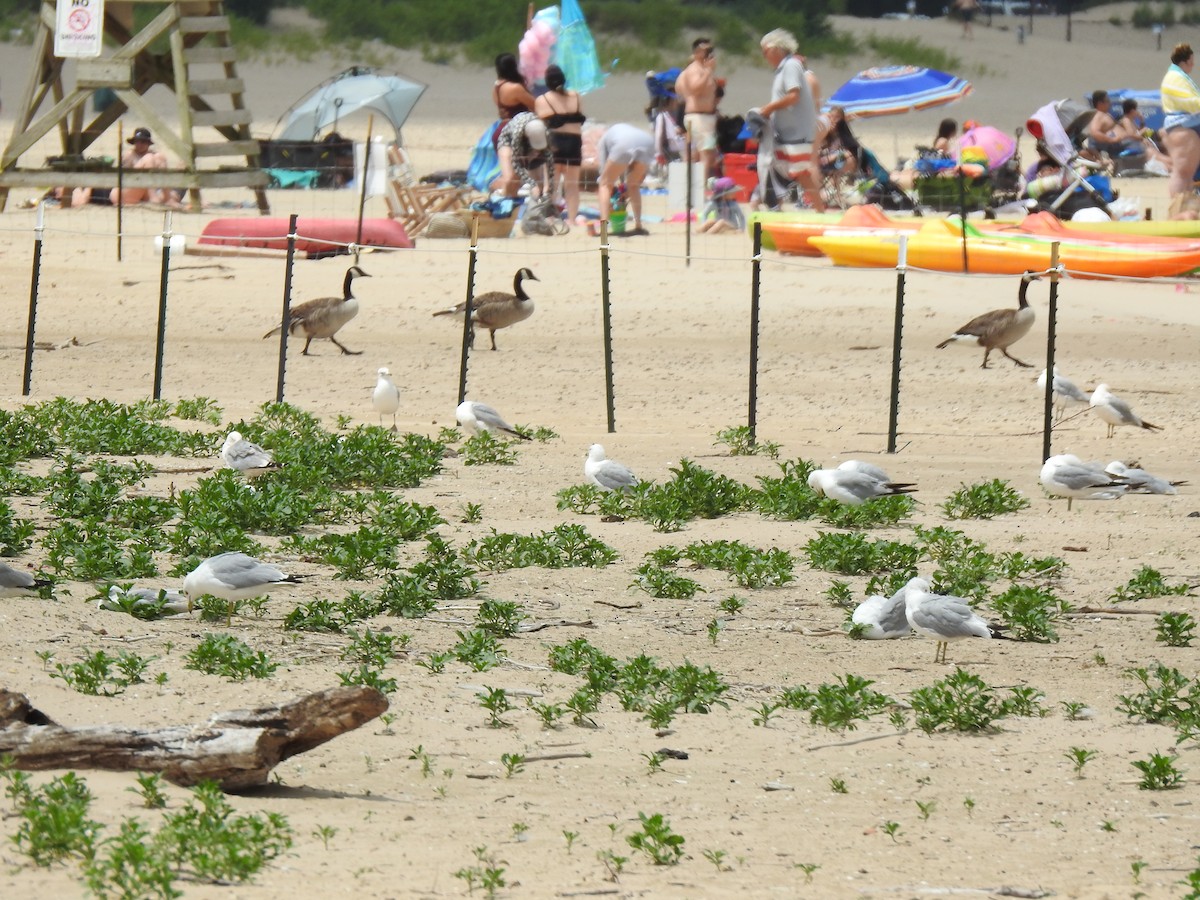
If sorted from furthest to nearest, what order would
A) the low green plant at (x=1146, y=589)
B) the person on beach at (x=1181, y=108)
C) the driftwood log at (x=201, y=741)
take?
1. the person on beach at (x=1181, y=108)
2. the low green plant at (x=1146, y=589)
3. the driftwood log at (x=201, y=741)

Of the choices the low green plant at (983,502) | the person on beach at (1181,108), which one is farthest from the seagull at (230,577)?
the person on beach at (1181,108)

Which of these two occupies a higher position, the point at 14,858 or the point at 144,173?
the point at 144,173

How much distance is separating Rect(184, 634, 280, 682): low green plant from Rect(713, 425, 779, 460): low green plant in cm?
543

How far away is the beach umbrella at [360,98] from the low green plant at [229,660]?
688 inches

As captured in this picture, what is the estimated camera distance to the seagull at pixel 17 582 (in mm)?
6582

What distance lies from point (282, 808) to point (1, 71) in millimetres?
38916

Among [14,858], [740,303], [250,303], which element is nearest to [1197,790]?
[14,858]

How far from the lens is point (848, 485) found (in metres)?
9.26

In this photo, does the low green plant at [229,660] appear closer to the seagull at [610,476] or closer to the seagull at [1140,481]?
the seagull at [610,476]

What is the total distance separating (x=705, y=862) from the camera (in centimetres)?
461

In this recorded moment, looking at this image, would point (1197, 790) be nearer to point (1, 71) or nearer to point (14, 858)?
point (14, 858)

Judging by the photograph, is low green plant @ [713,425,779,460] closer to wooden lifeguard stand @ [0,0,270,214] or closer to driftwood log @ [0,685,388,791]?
driftwood log @ [0,685,388,791]

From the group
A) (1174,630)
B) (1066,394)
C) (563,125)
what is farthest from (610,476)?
(563,125)

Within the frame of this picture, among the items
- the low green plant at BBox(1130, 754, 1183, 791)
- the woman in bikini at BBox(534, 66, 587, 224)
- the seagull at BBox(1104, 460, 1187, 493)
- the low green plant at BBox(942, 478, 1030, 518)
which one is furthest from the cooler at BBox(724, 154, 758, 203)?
the low green plant at BBox(1130, 754, 1183, 791)
